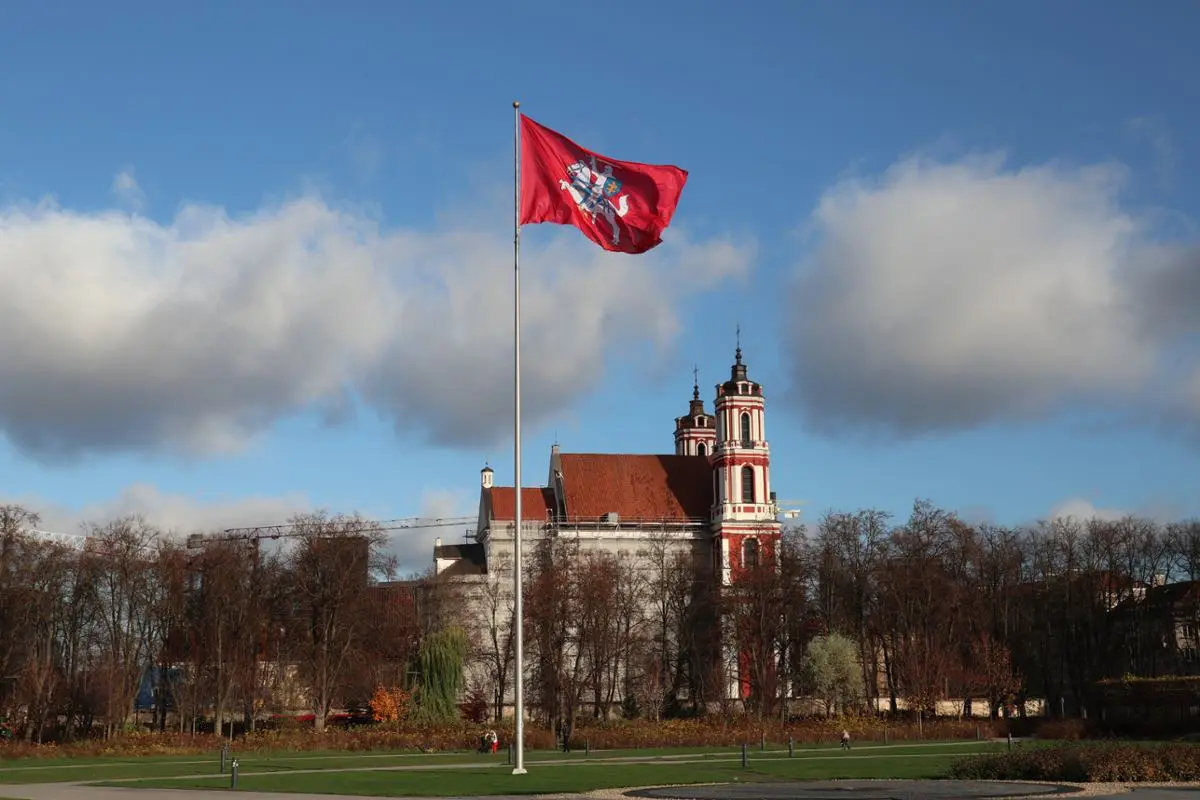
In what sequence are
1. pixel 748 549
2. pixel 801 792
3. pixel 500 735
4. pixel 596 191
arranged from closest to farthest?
pixel 801 792 < pixel 596 191 < pixel 500 735 < pixel 748 549

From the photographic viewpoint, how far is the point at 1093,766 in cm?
3566

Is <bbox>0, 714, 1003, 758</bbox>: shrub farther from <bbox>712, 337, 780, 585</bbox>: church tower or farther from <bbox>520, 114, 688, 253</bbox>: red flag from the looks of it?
<bbox>520, 114, 688, 253</bbox>: red flag

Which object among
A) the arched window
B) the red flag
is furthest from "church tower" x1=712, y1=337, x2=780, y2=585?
the red flag

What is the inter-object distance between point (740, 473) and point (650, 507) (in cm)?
942

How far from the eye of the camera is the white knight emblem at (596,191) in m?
32.1

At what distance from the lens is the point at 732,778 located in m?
39.8

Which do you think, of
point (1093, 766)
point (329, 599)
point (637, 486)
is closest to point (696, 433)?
point (637, 486)

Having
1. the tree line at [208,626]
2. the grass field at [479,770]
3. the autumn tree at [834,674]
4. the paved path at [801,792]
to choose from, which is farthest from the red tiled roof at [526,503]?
the paved path at [801,792]

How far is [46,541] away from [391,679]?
22027 millimetres

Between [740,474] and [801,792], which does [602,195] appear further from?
[740,474]

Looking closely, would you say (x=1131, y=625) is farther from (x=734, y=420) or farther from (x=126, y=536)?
(x=126, y=536)

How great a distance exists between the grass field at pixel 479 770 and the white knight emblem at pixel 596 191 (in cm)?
1475

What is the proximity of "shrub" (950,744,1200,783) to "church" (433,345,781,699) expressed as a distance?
64521 millimetres

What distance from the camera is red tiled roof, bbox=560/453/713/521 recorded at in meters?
114
